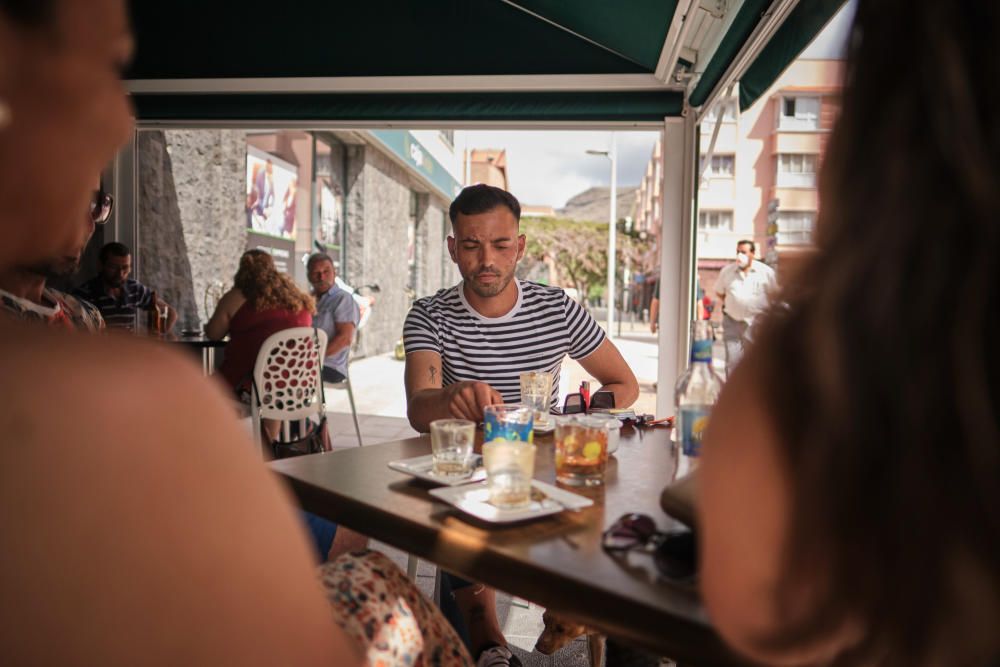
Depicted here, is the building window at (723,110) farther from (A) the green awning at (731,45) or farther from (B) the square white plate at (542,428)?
(B) the square white plate at (542,428)

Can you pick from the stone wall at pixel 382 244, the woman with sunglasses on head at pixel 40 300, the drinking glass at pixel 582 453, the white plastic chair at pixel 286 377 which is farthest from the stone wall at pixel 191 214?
the drinking glass at pixel 582 453

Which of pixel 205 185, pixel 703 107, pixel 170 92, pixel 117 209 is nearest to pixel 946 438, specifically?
pixel 703 107

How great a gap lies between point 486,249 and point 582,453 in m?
1.38

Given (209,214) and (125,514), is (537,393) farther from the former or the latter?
(209,214)

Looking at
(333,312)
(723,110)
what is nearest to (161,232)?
(333,312)

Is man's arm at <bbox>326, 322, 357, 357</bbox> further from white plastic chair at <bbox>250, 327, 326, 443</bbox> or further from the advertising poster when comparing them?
the advertising poster

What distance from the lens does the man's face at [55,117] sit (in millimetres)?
444

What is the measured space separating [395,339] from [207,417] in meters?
13.4

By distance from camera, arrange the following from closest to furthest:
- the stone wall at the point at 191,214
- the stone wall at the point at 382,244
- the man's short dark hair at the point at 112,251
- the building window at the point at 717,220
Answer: the man's short dark hair at the point at 112,251, the stone wall at the point at 191,214, the stone wall at the point at 382,244, the building window at the point at 717,220

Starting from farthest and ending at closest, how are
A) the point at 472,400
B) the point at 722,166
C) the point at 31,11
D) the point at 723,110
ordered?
1. the point at 722,166
2. the point at 723,110
3. the point at 472,400
4. the point at 31,11

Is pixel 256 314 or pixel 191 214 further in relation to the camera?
pixel 191 214

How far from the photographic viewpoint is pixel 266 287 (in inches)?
164

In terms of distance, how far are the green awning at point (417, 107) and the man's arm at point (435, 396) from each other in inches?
86.3

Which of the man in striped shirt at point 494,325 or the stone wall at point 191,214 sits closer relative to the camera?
the man in striped shirt at point 494,325
